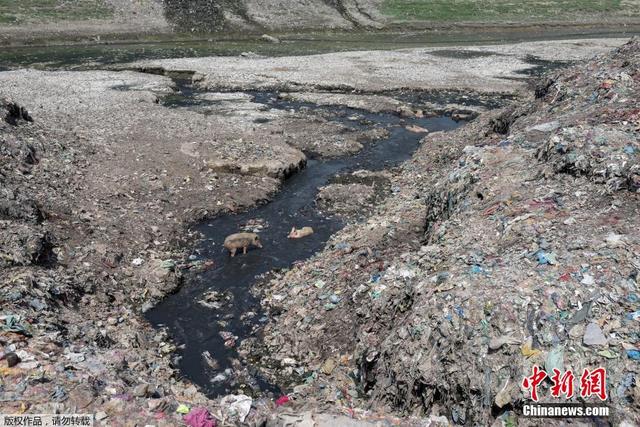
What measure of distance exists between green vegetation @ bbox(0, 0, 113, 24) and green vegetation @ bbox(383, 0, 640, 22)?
1402 inches

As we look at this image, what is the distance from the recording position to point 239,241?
16.1 meters

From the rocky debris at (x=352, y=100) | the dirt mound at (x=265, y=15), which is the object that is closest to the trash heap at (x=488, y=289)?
the rocky debris at (x=352, y=100)

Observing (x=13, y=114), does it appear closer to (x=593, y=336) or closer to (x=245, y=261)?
(x=245, y=261)

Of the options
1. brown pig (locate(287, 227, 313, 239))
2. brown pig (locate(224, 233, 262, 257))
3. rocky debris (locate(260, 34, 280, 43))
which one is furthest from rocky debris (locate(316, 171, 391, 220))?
rocky debris (locate(260, 34, 280, 43))

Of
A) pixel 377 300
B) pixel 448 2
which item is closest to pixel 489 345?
pixel 377 300

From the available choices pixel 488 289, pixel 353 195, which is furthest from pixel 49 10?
pixel 488 289

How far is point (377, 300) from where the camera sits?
1177cm

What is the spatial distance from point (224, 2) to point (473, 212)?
6170 cm

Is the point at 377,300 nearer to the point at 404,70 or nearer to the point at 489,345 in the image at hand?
the point at 489,345

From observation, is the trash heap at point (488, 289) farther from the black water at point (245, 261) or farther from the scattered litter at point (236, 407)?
the scattered litter at point (236, 407)

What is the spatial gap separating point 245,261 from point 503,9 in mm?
68175

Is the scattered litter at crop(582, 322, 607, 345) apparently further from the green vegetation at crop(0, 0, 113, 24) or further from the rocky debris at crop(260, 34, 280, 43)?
the green vegetation at crop(0, 0, 113, 24)

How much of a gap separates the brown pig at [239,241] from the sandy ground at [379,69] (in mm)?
21646

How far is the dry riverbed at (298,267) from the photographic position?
918 cm
